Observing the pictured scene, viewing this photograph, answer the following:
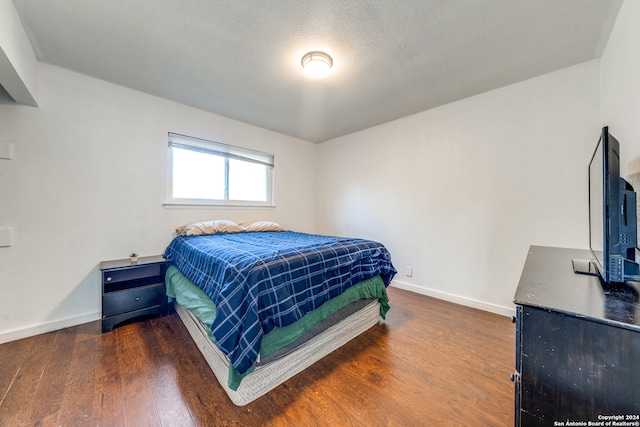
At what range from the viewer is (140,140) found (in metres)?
2.63

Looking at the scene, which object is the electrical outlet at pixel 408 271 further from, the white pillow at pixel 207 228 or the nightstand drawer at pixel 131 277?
the nightstand drawer at pixel 131 277

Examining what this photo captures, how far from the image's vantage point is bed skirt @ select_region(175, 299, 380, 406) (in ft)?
4.58

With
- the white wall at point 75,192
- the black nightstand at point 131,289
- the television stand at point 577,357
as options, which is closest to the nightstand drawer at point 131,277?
the black nightstand at point 131,289

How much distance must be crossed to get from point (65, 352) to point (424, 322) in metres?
3.04

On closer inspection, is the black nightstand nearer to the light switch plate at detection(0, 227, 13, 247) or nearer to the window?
the light switch plate at detection(0, 227, 13, 247)

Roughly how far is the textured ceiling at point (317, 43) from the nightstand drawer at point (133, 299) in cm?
208

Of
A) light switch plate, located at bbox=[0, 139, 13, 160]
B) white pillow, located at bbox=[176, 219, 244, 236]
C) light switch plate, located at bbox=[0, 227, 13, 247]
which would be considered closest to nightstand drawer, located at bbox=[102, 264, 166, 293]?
white pillow, located at bbox=[176, 219, 244, 236]

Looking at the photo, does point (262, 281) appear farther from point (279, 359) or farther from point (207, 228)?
point (207, 228)

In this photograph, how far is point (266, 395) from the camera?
4.75 feet

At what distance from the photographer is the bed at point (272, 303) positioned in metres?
1.34

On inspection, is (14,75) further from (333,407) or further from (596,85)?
(596,85)

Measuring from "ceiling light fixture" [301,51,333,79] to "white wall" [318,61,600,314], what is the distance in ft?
5.40

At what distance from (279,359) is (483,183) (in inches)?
104

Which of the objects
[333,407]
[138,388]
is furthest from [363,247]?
[138,388]
